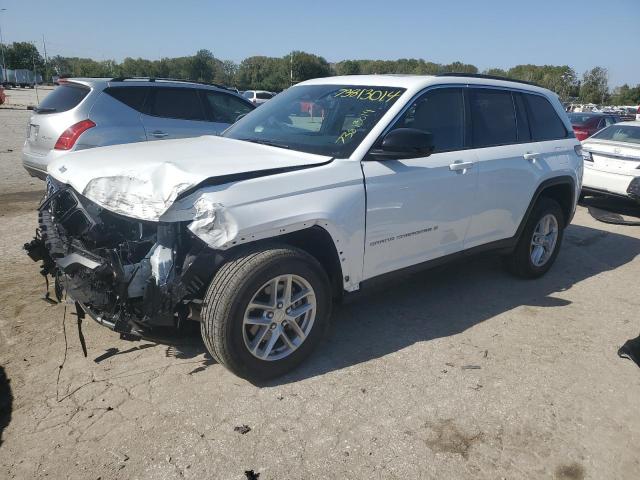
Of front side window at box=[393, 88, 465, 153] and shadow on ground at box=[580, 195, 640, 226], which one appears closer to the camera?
front side window at box=[393, 88, 465, 153]

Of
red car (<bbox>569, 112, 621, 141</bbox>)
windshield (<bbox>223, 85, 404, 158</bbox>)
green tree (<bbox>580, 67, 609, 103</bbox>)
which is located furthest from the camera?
green tree (<bbox>580, 67, 609, 103</bbox>)

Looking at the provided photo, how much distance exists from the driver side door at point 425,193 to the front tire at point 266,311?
1.64 ft

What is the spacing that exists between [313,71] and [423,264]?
85157mm

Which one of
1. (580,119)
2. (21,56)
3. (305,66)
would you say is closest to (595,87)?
(305,66)

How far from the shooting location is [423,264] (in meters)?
4.05

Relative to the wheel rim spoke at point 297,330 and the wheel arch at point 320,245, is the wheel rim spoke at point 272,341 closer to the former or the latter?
the wheel rim spoke at point 297,330

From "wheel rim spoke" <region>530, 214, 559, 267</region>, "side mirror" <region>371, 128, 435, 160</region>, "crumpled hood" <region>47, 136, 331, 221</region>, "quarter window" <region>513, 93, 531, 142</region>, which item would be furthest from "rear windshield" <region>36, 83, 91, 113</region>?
"wheel rim spoke" <region>530, 214, 559, 267</region>

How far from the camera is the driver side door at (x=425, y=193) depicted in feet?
11.6

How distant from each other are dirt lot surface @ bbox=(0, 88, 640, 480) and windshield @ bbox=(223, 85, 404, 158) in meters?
1.45

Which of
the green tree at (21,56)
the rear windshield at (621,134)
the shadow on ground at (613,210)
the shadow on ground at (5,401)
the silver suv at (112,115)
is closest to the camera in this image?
the shadow on ground at (5,401)

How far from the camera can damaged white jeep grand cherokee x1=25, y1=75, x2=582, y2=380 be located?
9.62 ft

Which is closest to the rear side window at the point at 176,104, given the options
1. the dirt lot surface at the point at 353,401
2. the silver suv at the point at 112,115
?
the silver suv at the point at 112,115

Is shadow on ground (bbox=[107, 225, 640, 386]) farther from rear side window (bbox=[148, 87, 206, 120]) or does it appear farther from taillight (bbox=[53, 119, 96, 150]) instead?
rear side window (bbox=[148, 87, 206, 120])

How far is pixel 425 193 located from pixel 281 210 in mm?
1274
